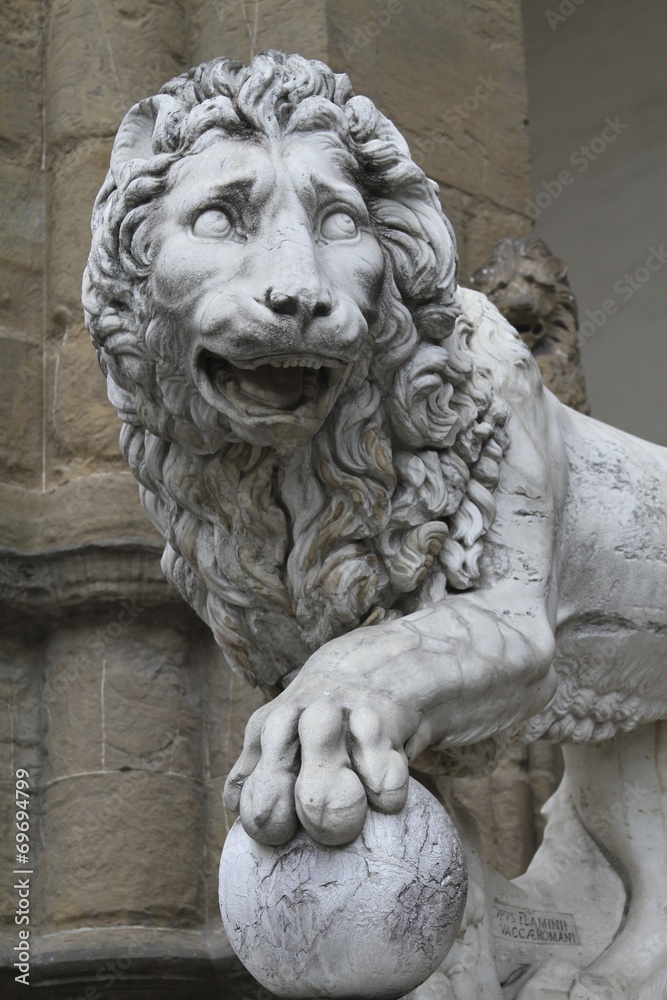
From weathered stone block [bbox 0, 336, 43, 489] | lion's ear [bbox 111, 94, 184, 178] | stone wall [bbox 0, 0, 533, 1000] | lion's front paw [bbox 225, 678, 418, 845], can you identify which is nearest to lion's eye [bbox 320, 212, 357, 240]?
lion's ear [bbox 111, 94, 184, 178]

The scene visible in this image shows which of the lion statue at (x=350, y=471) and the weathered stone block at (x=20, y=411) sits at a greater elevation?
the lion statue at (x=350, y=471)

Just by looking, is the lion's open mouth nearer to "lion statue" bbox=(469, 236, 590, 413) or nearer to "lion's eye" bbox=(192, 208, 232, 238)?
"lion's eye" bbox=(192, 208, 232, 238)

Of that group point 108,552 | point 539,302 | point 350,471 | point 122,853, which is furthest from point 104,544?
point 350,471

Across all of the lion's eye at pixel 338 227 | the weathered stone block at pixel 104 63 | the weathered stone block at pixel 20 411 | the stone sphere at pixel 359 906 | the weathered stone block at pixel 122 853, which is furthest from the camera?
the weathered stone block at pixel 104 63

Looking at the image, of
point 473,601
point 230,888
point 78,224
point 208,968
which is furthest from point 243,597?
point 78,224

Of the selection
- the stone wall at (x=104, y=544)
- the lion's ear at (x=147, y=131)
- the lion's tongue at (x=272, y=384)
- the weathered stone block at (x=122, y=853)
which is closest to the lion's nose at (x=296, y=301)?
the lion's tongue at (x=272, y=384)

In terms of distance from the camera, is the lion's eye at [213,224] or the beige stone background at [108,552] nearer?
the lion's eye at [213,224]

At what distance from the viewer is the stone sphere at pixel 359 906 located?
2.35 meters

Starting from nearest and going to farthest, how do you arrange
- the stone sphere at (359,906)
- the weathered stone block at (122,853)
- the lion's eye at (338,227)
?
the stone sphere at (359,906)
the lion's eye at (338,227)
the weathered stone block at (122,853)

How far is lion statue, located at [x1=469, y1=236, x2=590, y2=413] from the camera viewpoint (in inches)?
166

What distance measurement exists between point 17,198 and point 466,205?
105 centimetres

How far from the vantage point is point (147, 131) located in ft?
9.18

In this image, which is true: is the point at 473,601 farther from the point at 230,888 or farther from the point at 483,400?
the point at 230,888

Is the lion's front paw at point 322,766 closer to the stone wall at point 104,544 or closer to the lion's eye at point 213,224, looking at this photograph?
the lion's eye at point 213,224
